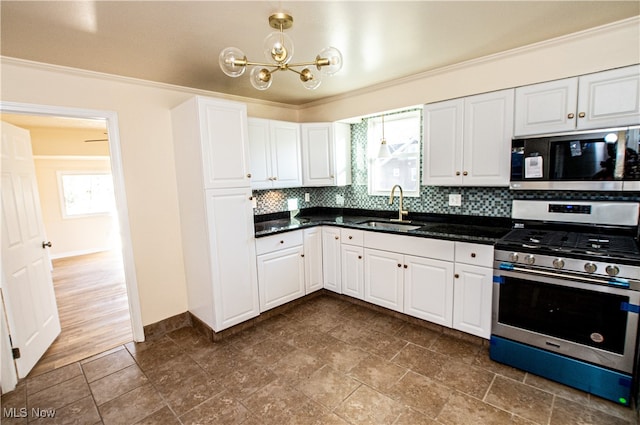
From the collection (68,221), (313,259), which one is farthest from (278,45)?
(68,221)

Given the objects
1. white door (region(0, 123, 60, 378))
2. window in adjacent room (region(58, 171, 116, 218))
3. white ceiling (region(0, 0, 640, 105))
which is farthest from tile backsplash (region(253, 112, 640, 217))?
window in adjacent room (region(58, 171, 116, 218))

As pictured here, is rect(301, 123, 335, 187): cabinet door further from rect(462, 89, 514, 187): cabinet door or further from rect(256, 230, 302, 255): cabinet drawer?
rect(462, 89, 514, 187): cabinet door

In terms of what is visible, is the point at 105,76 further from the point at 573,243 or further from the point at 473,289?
the point at 573,243

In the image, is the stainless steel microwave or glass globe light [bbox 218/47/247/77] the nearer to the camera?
glass globe light [bbox 218/47/247/77]

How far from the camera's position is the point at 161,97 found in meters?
2.87

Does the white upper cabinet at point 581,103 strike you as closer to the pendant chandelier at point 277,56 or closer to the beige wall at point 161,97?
the beige wall at point 161,97

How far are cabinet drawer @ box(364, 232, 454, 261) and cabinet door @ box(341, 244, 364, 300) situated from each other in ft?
0.60

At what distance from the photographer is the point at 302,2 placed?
5.45 feet

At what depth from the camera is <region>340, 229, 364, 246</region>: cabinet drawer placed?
10.5 ft

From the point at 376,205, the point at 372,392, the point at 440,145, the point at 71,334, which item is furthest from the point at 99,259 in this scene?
the point at 440,145

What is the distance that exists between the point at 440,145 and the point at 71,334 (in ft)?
13.7

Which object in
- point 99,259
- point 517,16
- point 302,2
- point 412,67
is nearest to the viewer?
point 302,2

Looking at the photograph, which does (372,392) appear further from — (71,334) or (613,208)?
(71,334)

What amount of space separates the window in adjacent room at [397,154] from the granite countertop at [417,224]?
12.3 inches
